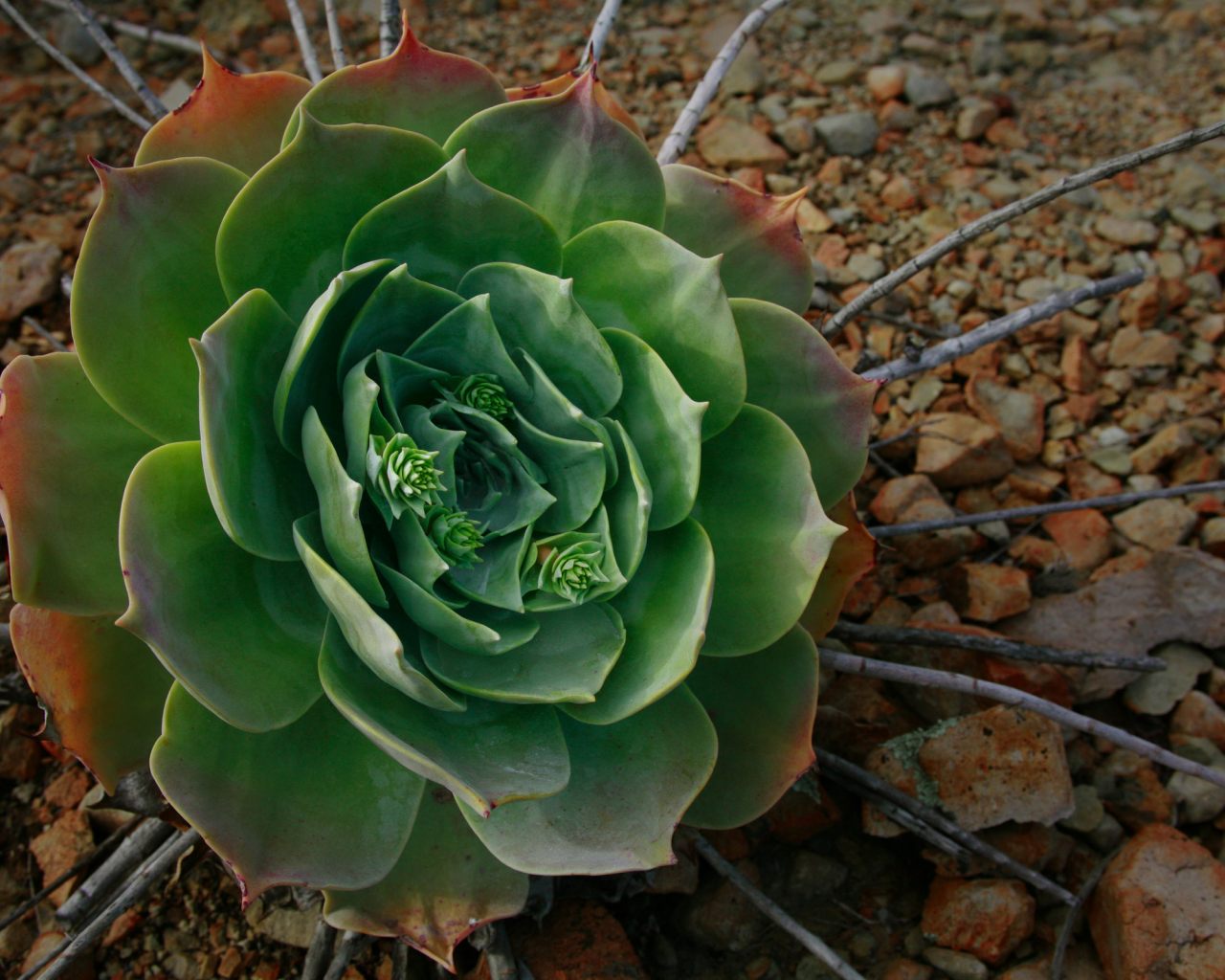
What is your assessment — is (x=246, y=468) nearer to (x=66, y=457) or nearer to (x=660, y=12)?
(x=66, y=457)

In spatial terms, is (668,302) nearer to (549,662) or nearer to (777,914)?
(549,662)

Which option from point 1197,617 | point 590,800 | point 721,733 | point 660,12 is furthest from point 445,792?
point 660,12

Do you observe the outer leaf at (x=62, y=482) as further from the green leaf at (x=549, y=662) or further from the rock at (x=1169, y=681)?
the rock at (x=1169, y=681)

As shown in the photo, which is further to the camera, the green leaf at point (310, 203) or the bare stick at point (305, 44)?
the bare stick at point (305, 44)

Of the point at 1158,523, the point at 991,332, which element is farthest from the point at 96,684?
the point at 1158,523

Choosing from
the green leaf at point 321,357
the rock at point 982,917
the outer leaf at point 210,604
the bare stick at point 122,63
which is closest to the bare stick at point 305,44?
the bare stick at point 122,63

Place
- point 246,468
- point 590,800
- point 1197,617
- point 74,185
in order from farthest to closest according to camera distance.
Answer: point 74,185
point 1197,617
point 590,800
point 246,468
